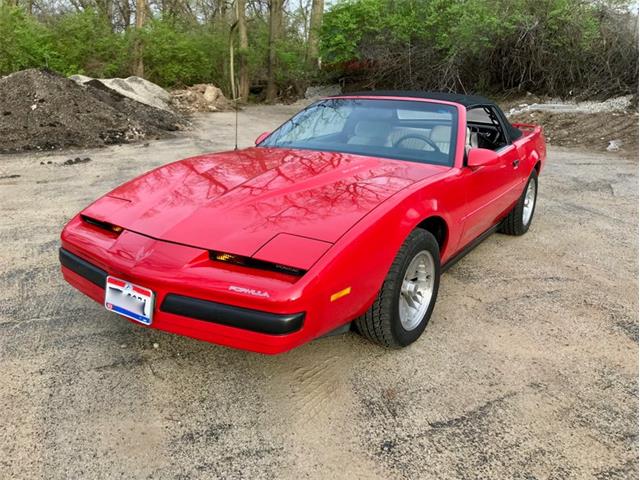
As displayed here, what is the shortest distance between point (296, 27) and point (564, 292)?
1112 inches

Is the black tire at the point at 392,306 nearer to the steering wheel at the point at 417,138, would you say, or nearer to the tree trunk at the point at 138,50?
the steering wheel at the point at 417,138

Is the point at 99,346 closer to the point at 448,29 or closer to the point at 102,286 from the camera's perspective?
the point at 102,286

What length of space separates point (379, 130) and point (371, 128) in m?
0.07

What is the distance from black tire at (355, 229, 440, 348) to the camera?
2.48 metres

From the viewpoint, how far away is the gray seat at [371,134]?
3438 mm

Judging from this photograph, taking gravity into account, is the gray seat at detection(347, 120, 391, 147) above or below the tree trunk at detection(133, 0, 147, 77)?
below

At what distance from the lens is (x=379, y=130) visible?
3527 mm

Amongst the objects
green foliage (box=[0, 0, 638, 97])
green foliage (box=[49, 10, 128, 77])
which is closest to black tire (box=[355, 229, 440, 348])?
green foliage (box=[0, 0, 638, 97])

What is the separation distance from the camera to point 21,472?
1.93 meters

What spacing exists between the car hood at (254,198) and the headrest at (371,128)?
33cm

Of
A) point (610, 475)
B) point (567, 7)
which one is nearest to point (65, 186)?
point (610, 475)

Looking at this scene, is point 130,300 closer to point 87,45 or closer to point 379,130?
point 379,130

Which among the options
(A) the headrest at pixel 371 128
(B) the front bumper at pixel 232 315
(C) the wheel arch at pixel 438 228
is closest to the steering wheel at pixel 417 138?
(A) the headrest at pixel 371 128

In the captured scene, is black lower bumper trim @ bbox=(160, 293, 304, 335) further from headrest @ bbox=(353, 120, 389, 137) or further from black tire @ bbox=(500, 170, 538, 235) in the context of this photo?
black tire @ bbox=(500, 170, 538, 235)
